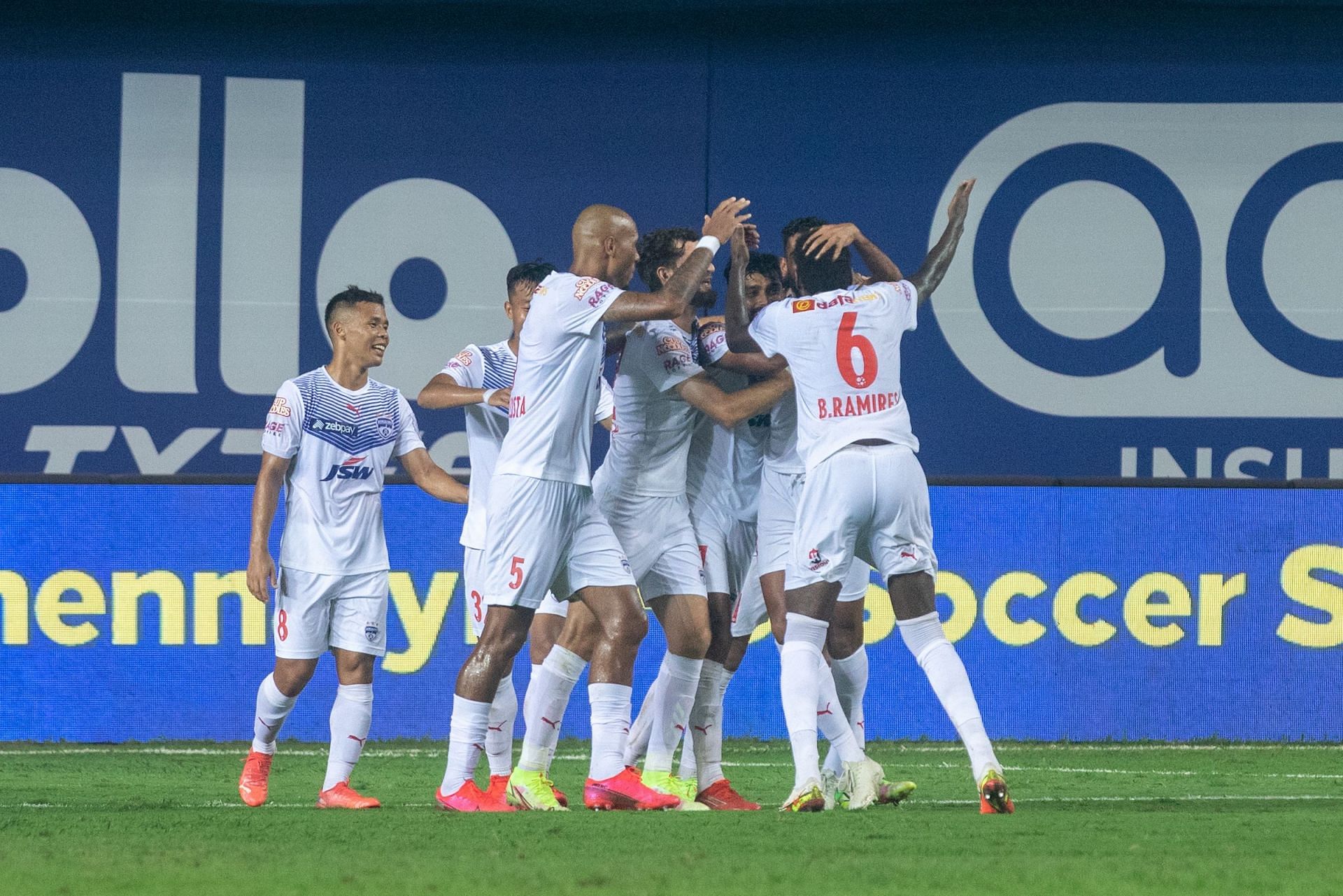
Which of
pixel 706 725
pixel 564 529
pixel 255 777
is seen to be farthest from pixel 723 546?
pixel 255 777

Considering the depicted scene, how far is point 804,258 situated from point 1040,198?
7.18m

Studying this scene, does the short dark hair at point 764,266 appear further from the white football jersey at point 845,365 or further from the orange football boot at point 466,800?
the orange football boot at point 466,800

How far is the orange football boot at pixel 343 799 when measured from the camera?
5.96 m

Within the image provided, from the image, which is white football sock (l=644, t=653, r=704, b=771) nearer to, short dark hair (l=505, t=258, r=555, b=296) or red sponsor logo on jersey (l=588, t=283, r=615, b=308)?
red sponsor logo on jersey (l=588, t=283, r=615, b=308)

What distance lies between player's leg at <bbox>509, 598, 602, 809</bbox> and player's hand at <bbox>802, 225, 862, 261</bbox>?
1401mm

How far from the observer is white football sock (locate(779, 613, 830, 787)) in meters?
5.45

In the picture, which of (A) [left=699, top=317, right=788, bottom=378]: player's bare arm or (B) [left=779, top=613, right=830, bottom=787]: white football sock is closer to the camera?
(B) [left=779, top=613, right=830, bottom=787]: white football sock

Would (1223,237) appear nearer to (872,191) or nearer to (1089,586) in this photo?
(872,191)

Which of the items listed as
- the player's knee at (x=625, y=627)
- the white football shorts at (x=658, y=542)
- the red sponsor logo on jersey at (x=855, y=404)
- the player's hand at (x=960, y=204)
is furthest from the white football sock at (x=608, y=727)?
the player's hand at (x=960, y=204)

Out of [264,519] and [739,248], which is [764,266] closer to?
[739,248]

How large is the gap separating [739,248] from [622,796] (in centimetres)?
183

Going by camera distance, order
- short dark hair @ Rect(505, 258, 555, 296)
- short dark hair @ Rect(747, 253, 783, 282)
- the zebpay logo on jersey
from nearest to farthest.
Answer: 1. short dark hair @ Rect(747, 253, 783, 282)
2. short dark hair @ Rect(505, 258, 555, 296)
3. the zebpay logo on jersey

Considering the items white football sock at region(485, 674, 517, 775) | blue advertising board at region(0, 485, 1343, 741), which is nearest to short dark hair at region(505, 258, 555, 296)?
white football sock at region(485, 674, 517, 775)

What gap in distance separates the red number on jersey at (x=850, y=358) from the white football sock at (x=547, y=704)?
1.33m
